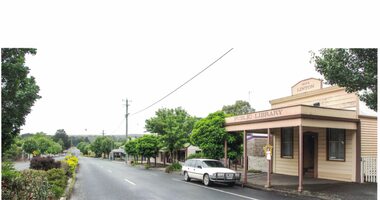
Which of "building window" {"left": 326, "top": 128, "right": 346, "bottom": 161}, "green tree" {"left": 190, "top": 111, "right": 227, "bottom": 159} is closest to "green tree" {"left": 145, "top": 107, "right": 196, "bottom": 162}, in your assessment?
"green tree" {"left": 190, "top": 111, "right": 227, "bottom": 159}

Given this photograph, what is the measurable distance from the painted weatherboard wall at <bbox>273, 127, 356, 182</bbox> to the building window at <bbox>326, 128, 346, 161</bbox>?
23cm

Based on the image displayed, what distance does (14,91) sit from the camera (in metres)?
8.45

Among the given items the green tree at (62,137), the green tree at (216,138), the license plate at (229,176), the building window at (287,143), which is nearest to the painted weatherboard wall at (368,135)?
the building window at (287,143)

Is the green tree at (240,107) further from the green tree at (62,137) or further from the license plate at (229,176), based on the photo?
the green tree at (62,137)

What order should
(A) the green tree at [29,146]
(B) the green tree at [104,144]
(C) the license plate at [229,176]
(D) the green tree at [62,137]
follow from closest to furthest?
1. (C) the license plate at [229,176]
2. (A) the green tree at [29,146]
3. (B) the green tree at [104,144]
4. (D) the green tree at [62,137]

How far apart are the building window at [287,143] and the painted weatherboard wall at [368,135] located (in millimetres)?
5117

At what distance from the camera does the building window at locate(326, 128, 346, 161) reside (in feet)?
65.7

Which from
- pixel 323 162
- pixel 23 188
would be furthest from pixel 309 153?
pixel 23 188

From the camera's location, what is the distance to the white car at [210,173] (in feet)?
61.3

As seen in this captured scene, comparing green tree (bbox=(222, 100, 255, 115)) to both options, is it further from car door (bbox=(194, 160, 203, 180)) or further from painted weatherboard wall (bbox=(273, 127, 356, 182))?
car door (bbox=(194, 160, 203, 180))

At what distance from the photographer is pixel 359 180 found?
61.0ft

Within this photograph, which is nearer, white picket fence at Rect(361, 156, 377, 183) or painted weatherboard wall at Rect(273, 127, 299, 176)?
white picket fence at Rect(361, 156, 377, 183)

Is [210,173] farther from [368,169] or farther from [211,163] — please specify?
[368,169]

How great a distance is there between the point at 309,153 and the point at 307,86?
432 centimetres
